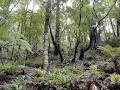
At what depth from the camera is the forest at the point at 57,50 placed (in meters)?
10.4

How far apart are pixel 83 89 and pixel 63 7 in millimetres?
9791

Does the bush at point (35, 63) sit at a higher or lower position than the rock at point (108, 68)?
higher

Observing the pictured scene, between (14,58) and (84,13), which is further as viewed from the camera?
(14,58)

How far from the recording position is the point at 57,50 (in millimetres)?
18375

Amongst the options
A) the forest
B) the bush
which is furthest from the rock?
the bush

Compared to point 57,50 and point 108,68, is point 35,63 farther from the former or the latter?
point 108,68

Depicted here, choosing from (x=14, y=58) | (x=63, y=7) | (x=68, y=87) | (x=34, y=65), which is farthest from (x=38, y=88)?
(x=14, y=58)

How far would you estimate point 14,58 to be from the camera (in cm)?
2148

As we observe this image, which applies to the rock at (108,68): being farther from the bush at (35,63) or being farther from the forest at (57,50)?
the bush at (35,63)

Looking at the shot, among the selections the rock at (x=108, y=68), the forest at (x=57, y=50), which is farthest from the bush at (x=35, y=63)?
the rock at (x=108, y=68)

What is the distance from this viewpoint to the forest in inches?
410

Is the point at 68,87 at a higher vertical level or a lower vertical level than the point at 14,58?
lower

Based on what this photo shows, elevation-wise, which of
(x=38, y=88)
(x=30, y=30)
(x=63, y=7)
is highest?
(x=63, y=7)

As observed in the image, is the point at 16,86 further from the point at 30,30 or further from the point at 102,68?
the point at 30,30
